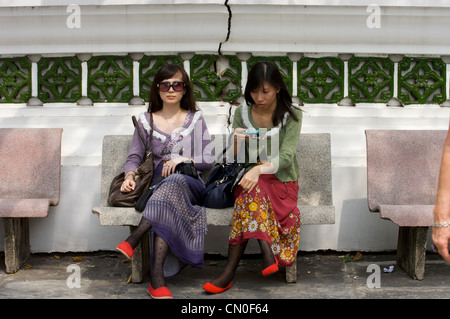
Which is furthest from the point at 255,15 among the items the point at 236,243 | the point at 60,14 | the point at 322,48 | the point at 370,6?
the point at 236,243

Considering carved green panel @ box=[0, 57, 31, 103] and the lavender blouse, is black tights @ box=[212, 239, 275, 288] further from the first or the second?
carved green panel @ box=[0, 57, 31, 103]

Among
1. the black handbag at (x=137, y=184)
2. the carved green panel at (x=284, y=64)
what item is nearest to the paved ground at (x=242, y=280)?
the black handbag at (x=137, y=184)

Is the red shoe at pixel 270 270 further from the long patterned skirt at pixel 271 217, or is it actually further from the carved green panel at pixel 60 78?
the carved green panel at pixel 60 78

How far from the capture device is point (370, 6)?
4941 mm

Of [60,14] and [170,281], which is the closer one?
[170,281]

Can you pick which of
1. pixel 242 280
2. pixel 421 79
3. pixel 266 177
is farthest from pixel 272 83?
pixel 421 79

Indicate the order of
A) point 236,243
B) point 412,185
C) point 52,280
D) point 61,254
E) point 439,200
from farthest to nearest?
point 61,254 < point 412,185 < point 52,280 < point 236,243 < point 439,200

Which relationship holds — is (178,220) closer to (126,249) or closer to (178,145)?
(126,249)

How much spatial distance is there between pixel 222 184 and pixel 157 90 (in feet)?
2.99

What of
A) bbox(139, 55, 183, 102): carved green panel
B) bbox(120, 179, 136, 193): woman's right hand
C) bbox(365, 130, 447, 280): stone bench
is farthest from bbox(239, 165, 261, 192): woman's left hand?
bbox(139, 55, 183, 102): carved green panel

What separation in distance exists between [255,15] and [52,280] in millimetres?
2572

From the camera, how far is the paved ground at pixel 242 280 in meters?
3.91

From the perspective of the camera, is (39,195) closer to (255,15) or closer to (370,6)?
(255,15)

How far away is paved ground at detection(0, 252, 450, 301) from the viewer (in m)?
3.91
